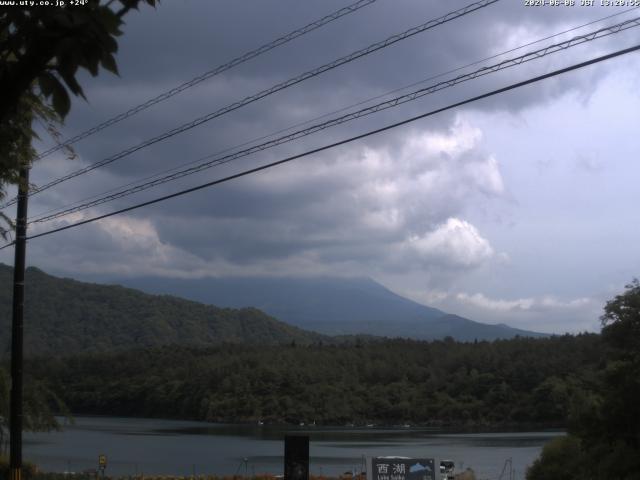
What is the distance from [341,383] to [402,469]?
8854 centimetres

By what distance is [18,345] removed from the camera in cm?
1939

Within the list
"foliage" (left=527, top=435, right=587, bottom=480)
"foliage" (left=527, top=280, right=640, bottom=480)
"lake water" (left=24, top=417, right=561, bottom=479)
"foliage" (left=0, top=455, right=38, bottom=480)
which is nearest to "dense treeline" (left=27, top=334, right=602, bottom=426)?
"lake water" (left=24, top=417, right=561, bottom=479)

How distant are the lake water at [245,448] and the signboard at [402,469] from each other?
25937 mm

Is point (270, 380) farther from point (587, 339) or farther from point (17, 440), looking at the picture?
point (17, 440)

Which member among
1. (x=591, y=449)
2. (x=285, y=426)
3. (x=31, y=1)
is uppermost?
(x=31, y=1)

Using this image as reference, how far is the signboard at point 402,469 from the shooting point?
19625 mm

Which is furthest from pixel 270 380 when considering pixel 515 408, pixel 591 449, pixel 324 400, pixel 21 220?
pixel 21 220

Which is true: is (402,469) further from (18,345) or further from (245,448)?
(245,448)

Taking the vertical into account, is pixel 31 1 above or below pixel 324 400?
above

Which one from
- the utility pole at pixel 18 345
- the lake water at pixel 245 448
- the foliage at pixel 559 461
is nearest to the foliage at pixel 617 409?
the foliage at pixel 559 461

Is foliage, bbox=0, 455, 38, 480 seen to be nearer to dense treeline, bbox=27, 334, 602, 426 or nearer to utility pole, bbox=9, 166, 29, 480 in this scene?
utility pole, bbox=9, 166, 29, 480

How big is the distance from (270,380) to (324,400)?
327 inches

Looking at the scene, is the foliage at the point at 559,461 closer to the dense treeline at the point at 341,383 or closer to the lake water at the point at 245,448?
the lake water at the point at 245,448

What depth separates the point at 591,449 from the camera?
2925cm
